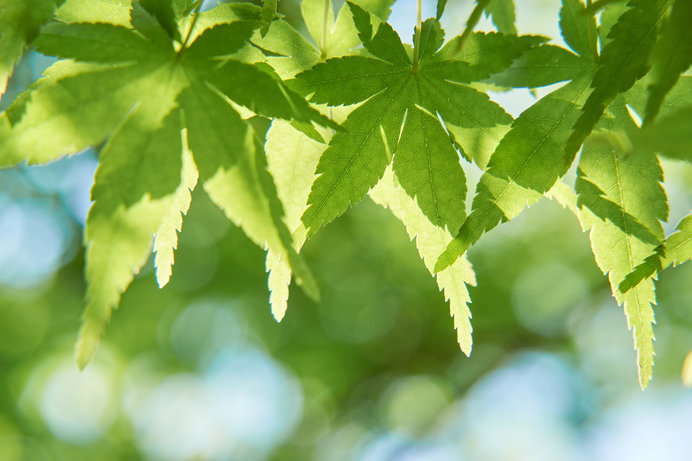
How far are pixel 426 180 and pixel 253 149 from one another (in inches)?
14.1

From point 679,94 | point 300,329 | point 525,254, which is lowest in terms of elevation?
point 300,329

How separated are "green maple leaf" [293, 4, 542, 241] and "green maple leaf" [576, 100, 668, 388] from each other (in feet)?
0.66

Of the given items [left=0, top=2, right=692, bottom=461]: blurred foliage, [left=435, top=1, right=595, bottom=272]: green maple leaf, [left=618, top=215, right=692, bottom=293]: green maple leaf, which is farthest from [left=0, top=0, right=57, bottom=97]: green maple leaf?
[left=0, top=2, right=692, bottom=461]: blurred foliage

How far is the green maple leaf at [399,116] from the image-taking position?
0.94 metres

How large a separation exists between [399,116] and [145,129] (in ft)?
1.53

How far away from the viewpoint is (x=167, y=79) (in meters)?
0.83

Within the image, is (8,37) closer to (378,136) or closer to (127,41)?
(127,41)

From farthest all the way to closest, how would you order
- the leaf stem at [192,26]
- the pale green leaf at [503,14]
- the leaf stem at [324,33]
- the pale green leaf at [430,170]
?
1. the pale green leaf at [503,14]
2. the leaf stem at [324,33]
3. the pale green leaf at [430,170]
4. the leaf stem at [192,26]

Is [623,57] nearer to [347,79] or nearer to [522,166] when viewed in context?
[522,166]

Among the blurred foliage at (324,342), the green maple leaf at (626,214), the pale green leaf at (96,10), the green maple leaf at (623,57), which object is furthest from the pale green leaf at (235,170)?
the blurred foliage at (324,342)

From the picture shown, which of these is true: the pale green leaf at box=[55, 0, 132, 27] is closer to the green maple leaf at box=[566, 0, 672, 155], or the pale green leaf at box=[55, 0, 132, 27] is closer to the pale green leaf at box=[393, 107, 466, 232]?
the pale green leaf at box=[393, 107, 466, 232]

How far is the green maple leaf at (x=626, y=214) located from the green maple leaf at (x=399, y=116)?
0.20 meters

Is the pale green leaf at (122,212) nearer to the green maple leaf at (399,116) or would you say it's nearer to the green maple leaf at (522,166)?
the green maple leaf at (399,116)

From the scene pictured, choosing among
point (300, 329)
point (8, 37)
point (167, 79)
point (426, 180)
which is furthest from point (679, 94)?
point (300, 329)
